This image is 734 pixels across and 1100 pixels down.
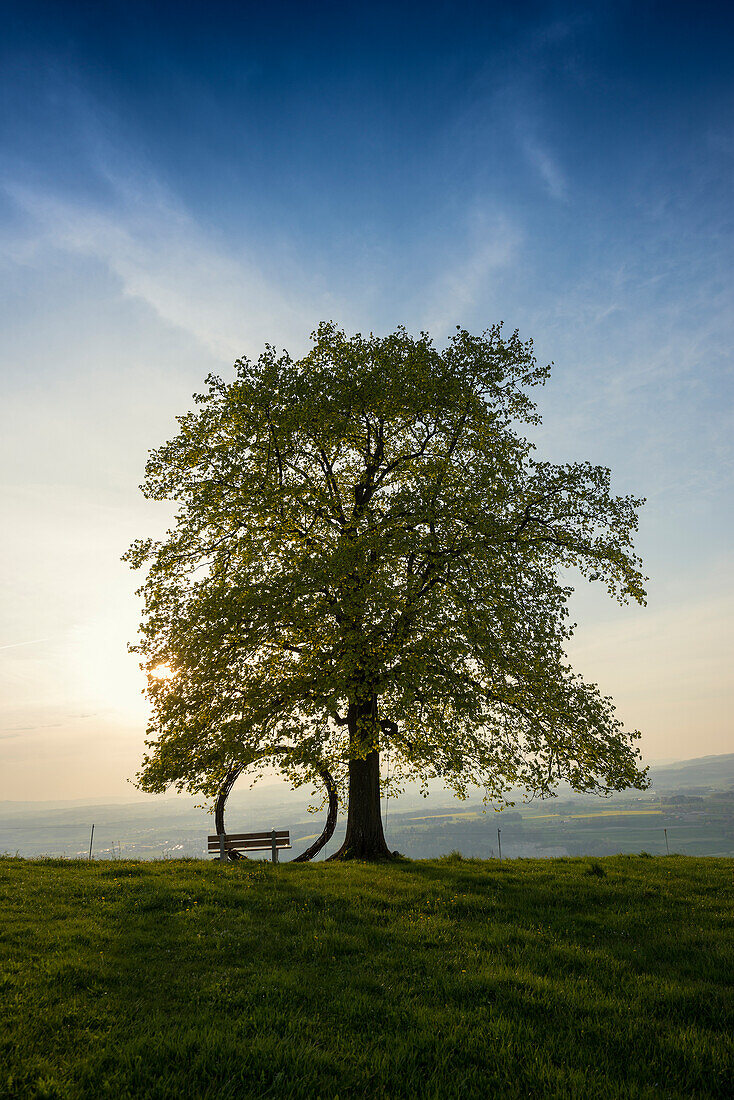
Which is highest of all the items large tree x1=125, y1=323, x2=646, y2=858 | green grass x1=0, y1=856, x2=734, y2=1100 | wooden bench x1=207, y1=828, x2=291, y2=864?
large tree x1=125, y1=323, x2=646, y2=858

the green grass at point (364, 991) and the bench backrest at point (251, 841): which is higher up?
the bench backrest at point (251, 841)

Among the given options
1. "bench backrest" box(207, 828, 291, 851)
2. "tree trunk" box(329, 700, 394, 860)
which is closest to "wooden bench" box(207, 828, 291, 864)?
"bench backrest" box(207, 828, 291, 851)

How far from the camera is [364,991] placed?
327 inches

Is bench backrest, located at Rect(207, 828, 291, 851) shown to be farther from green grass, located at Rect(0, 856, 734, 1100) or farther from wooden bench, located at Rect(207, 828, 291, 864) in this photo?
green grass, located at Rect(0, 856, 734, 1100)

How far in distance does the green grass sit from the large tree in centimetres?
433

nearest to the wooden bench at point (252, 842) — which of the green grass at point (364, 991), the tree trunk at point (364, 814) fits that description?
the tree trunk at point (364, 814)

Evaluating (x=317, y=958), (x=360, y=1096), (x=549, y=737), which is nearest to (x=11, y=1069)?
(x=360, y=1096)

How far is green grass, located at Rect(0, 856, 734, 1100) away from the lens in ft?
19.9

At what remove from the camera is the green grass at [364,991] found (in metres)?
→ 6.07

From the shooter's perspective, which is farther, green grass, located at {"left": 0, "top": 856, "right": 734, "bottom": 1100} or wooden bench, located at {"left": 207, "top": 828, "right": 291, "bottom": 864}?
wooden bench, located at {"left": 207, "top": 828, "right": 291, "bottom": 864}

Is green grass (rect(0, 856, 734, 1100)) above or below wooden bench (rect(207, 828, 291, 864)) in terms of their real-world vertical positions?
below

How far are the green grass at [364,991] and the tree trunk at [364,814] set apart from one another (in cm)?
547

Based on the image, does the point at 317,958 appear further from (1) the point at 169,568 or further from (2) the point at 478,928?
(1) the point at 169,568

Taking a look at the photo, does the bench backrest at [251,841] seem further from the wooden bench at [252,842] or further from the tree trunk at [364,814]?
the tree trunk at [364,814]
